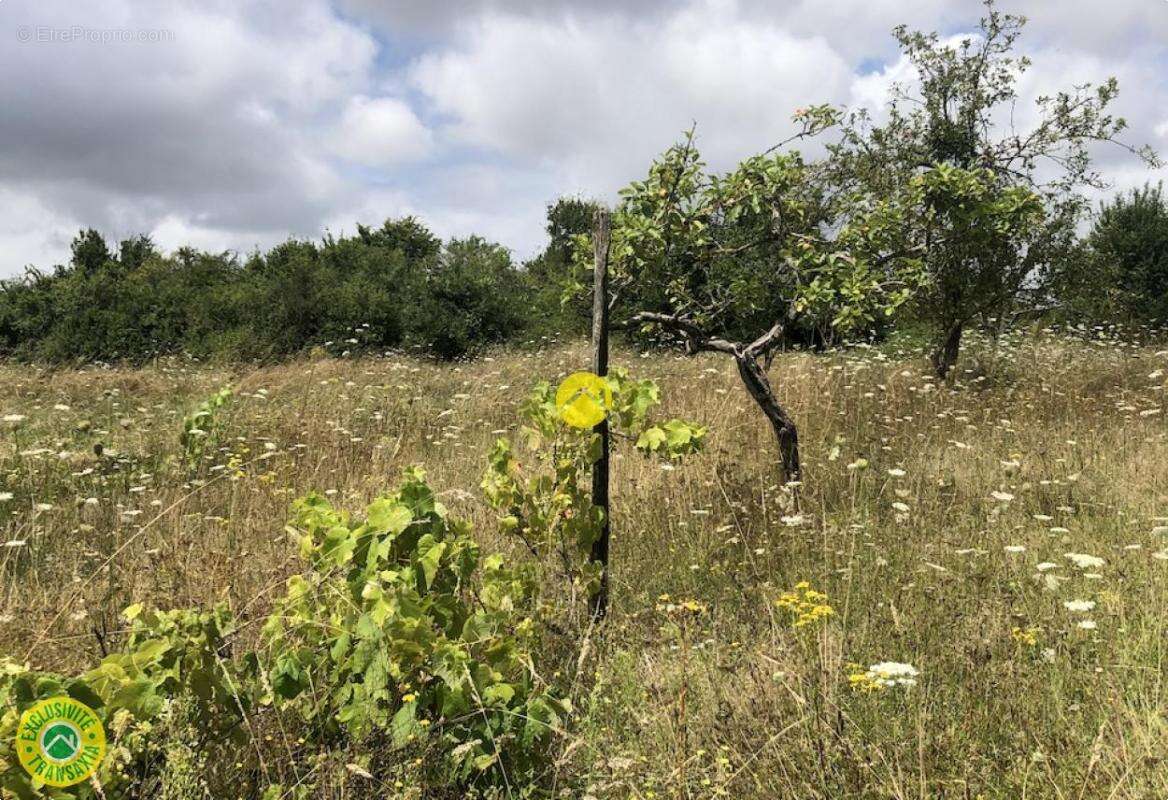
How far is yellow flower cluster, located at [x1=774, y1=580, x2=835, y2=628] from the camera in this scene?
2.62m

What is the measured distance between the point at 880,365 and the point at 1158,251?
13356mm

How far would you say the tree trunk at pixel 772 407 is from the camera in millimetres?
4625

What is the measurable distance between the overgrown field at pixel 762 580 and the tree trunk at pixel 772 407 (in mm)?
203

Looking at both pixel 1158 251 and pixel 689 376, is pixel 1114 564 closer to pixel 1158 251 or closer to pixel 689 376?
pixel 689 376

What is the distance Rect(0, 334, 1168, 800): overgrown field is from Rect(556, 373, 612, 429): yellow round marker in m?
0.54

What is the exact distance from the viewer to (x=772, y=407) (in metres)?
4.66

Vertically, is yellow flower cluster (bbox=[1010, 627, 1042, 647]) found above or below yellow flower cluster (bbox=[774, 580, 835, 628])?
below

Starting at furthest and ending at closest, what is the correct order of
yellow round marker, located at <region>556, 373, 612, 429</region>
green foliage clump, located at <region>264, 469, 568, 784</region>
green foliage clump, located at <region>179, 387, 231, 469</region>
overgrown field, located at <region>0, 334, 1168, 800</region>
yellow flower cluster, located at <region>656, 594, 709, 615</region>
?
green foliage clump, located at <region>179, 387, 231, 469</region> → yellow round marker, located at <region>556, 373, 612, 429</region> → yellow flower cluster, located at <region>656, 594, 709, 615</region> → overgrown field, located at <region>0, 334, 1168, 800</region> → green foliage clump, located at <region>264, 469, 568, 784</region>

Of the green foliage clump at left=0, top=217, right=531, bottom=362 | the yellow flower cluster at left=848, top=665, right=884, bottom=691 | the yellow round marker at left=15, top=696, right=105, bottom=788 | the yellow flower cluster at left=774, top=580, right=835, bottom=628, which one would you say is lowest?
the yellow flower cluster at left=848, top=665, right=884, bottom=691

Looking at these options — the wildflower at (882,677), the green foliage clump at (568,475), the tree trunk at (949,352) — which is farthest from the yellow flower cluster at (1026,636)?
the tree trunk at (949,352)

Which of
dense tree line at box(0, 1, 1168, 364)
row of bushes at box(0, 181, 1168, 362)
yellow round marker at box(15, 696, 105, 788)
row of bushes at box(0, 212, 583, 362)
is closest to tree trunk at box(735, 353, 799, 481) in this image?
dense tree line at box(0, 1, 1168, 364)

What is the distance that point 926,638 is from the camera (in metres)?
2.86

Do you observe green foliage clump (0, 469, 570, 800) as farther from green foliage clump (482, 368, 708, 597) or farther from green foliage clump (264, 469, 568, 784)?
green foliage clump (482, 368, 708, 597)

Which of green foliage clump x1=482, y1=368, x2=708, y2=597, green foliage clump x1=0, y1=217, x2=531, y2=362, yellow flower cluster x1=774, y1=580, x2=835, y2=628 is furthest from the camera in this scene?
green foliage clump x1=0, y1=217, x2=531, y2=362
